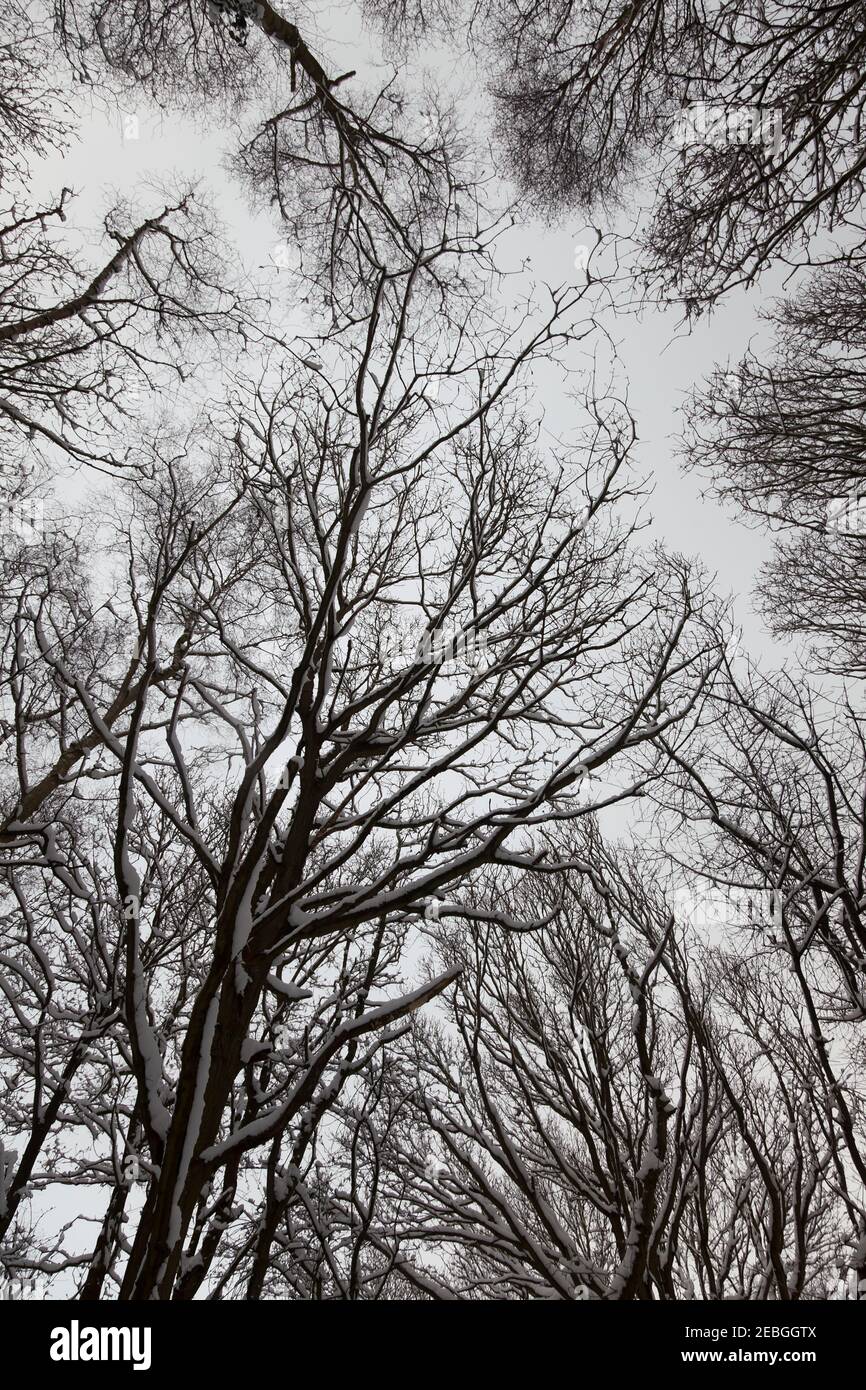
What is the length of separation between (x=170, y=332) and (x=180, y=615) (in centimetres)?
237

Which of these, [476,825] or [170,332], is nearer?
[476,825]

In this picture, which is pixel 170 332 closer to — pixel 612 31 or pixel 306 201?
pixel 306 201

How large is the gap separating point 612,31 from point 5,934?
29.5ft

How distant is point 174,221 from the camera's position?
5.89 meters

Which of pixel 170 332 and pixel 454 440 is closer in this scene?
pixel 454 440

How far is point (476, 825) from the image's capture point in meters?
3.40

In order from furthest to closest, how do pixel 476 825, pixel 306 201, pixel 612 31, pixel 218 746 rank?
1. pixel 218 746
2. pixel 306 201
3. pixel 612 31
4. pixel 476 825

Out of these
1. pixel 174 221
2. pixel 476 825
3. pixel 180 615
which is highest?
pixel 174 221

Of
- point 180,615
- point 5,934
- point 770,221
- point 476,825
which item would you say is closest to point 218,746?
point 180,615
